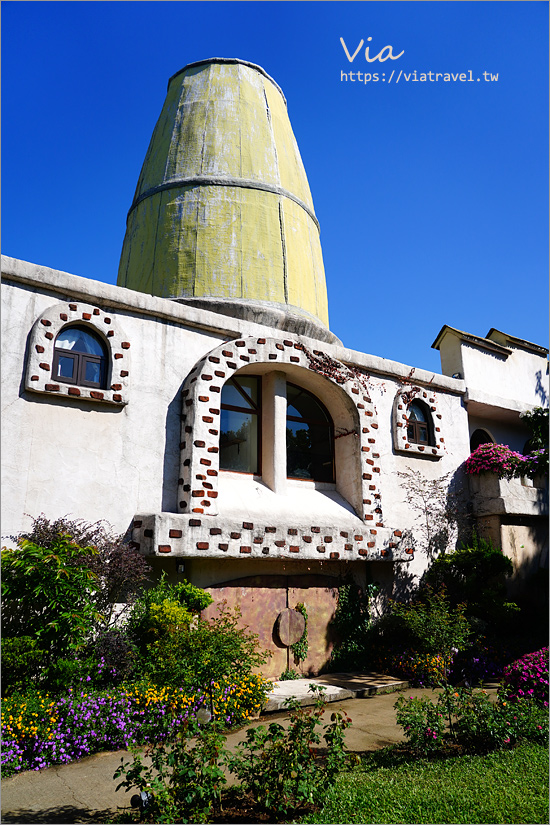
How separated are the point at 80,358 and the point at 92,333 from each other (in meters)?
0.45

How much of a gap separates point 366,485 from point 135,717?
5.44m

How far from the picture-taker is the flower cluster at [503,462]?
11.8 m

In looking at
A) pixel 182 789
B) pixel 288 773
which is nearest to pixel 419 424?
pixel 288 773

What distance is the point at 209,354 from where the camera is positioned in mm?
9250

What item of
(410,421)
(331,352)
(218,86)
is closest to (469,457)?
(410,421)

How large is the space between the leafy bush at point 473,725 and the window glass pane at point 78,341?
5935 mm

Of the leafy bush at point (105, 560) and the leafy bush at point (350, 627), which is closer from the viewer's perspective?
the leafy bush at point (105, 560)

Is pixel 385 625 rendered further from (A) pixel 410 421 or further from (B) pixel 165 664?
(B) pixel 165 664

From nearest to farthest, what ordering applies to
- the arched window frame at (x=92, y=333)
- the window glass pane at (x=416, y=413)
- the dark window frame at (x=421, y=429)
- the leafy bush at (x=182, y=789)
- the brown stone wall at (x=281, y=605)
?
the leafy bush at (x=182, y=789)
the arched window frame at (x=92, y=333)
the brown stone wall at (x=281, y=605)
the dark window frame at (x=421, y=429)
the window glass pane at (x=416, y=413)

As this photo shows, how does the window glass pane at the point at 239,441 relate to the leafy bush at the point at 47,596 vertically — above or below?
above

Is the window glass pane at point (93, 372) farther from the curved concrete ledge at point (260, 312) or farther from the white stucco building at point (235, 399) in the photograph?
the curved concrete ledge at point (260, 312)

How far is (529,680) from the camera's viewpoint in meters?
6.92

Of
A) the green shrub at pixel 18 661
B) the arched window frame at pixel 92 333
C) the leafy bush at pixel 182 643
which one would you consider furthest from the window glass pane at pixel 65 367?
the green shrub at pixel 18 661

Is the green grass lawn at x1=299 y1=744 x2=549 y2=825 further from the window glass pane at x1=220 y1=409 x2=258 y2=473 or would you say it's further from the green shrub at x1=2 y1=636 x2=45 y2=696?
the window glass pane at x1=220 y1=409 x2=258 y2=473
